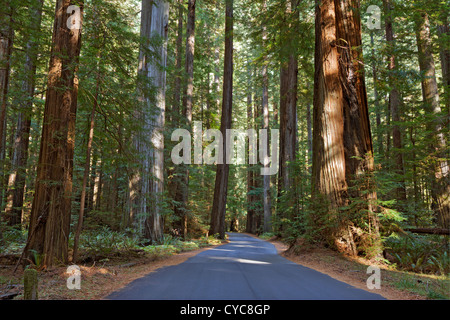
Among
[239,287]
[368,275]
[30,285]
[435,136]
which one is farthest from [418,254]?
[30,285]

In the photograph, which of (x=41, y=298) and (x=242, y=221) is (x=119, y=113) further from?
(x=242, y=221)

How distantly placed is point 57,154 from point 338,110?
8166 mm

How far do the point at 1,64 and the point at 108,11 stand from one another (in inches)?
121

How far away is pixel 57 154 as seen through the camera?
670 centimetres

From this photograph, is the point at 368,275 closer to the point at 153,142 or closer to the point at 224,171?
the point at 153,142

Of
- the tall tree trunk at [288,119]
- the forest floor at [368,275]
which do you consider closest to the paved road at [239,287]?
the forest floor at [368,275]

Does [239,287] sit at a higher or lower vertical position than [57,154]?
lower

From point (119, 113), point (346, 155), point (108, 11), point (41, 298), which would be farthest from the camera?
point (346, 155)

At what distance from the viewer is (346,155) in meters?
9.73

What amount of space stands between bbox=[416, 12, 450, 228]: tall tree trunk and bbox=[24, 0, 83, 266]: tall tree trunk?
1184 centimetres

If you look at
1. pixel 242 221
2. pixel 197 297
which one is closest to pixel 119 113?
pixel 197 297

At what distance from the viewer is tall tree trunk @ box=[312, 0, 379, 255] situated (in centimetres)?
931

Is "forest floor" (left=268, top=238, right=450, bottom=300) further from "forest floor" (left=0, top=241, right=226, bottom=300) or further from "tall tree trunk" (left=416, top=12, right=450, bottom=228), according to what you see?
"tall tree trunk" (left=416, top=12, right=450, bottom=228)

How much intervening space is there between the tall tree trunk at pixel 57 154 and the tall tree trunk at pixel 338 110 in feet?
23.5
